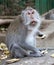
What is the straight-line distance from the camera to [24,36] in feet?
19.1

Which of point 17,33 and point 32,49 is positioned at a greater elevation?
point 17,33

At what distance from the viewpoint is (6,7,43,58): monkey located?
18.8 ft

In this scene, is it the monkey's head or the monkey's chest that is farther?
the monkey's chest

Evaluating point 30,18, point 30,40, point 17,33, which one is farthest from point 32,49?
point 30,18

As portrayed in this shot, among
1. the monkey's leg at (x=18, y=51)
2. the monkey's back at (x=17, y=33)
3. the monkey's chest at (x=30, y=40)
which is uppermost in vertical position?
the monkey's back at (x=17, y=33)

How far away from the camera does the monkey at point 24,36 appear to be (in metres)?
5.74

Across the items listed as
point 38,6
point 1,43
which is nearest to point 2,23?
point 1,43

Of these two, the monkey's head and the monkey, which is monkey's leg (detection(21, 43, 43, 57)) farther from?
the monkey's head

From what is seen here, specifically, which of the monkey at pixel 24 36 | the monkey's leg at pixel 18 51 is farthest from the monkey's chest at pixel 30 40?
the monkey's leg at pixel 18 51

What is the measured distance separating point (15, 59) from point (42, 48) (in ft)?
3.81

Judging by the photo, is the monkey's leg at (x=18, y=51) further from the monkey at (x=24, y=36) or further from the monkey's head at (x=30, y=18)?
the monkey's head at (x=30, y=18)

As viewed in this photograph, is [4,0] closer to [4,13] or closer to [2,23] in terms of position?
[4,13]

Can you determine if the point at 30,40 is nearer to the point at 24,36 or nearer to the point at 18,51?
the point at 24,36

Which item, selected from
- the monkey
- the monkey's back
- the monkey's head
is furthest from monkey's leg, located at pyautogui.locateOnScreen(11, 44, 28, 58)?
the monkey's head
